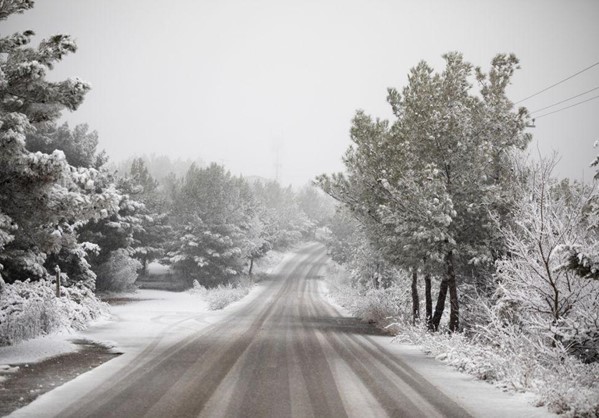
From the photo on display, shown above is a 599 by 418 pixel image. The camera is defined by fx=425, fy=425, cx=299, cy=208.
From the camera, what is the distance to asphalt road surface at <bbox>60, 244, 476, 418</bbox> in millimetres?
6934

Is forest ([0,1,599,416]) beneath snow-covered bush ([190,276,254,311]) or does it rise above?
above

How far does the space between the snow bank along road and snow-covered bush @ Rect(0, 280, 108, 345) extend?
3849mm

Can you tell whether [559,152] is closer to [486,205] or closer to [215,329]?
[486,205]

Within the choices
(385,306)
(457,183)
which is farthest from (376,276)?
(457,183)

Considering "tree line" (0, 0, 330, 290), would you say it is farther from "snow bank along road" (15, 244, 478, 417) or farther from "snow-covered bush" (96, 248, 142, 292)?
"snow bank along road" (15, 244, 478, 417)

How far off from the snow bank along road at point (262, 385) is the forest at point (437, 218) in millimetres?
2132

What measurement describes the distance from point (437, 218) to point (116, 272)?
29.8 m

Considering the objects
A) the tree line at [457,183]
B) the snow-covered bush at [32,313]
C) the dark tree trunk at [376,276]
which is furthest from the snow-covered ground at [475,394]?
the dark tree trunk at [376,276]

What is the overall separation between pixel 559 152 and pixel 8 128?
1453 centimetres

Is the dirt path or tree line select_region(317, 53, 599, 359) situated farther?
tree line select_region(317, 53, 599, 359)

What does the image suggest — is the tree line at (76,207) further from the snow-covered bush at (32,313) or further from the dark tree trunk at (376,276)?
the dark tree trunk at (376,276)

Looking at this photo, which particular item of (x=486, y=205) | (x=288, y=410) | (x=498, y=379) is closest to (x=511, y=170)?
(x=486, y=205)

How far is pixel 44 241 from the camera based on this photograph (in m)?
10.7

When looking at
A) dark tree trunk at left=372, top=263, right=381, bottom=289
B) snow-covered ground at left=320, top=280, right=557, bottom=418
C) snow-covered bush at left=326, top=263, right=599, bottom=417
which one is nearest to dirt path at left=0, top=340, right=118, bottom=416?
snow-covered ground at left=320, top=280, right=557, bottom=418
